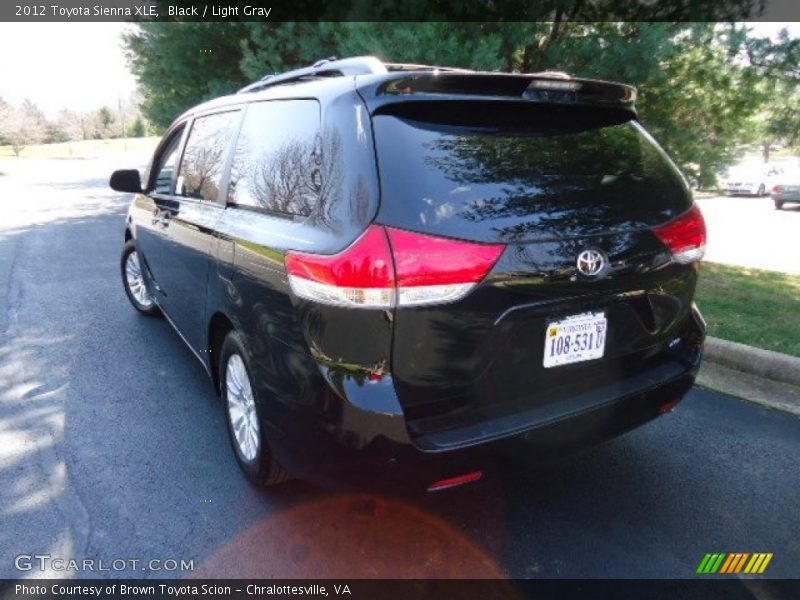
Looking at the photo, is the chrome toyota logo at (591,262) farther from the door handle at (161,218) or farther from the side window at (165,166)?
the side window at (165,166)

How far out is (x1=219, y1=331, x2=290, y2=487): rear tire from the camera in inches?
103

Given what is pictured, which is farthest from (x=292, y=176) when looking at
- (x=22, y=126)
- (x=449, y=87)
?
(x=22, y=126)

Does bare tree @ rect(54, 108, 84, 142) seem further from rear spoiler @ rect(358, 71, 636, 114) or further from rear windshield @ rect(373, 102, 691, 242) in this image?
rear windshield @ rect(373, 102, 691, 242)

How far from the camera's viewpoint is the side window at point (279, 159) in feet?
7.52

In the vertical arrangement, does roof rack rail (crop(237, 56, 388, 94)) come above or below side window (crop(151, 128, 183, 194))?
above

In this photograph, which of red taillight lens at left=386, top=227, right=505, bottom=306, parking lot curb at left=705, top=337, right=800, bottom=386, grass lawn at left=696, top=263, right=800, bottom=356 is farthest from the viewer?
grass lawn at left=696, top=263, right=800, bottom=356

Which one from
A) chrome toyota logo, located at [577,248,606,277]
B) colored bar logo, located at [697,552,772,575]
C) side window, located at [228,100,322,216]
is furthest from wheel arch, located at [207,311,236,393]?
colored bar logo, located at [697,552,772,575]

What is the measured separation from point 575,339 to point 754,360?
2565 millimetres

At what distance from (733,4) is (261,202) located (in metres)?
6.46

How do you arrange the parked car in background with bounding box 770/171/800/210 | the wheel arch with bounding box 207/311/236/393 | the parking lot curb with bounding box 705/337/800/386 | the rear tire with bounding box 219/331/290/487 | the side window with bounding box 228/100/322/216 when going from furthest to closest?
the parked car in background with bounding box 770/171/800/210 < the parking lot curb with bounding box 705/337/800/386 < the wheel arch with bounding box 207/311/236/393 < the rear tire with bounding box 219/331/290/487 < the side window with bounding box 228/100/322/216

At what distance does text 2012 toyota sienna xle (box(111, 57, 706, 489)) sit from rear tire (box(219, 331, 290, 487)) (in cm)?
2

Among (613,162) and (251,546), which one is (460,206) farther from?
(251,546)

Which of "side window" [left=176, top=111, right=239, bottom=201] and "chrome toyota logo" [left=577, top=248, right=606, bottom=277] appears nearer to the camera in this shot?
"chrome toyota logo" [left=577, top=248, right=606, bottom=277]

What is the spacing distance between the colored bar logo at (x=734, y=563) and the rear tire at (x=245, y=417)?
1806 mm
